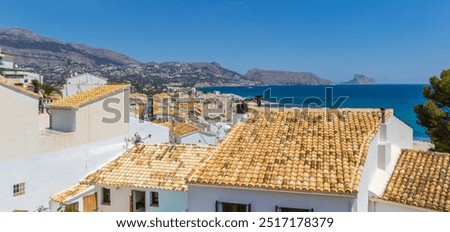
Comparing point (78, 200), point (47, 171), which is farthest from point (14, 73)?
point (78, 200)

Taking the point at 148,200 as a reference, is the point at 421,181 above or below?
above

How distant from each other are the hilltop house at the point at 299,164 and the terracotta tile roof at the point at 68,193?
3742mm

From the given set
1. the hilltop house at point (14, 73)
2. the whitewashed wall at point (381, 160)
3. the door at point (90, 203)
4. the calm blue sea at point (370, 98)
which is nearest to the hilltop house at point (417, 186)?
the whitewashed wall at point (381, 160)

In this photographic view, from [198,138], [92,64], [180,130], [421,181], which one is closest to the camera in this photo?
[421,181]

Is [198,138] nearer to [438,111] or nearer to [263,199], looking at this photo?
[438,111]

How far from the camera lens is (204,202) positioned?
562cm

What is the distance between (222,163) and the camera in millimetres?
5969

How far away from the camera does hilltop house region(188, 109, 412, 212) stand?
518cm

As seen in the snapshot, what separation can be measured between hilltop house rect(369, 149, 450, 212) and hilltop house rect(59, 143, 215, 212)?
11.8ft

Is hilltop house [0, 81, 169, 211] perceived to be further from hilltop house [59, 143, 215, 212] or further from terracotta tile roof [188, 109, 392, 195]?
terracotta tile roof [188, 109, 392, 195]

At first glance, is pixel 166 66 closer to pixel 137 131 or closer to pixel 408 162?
pixel 137 131

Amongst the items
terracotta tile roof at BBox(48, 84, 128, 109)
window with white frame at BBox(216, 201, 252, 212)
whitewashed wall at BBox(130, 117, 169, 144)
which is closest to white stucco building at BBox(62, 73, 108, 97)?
whitewashed wall at BBox(130, 117, 169, 144)

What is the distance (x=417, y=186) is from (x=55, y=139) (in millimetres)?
7322

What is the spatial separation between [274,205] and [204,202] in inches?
40.4
